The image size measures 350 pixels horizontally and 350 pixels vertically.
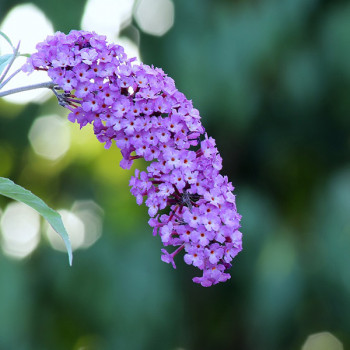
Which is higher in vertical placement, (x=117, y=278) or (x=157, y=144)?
(x=157, y=144)

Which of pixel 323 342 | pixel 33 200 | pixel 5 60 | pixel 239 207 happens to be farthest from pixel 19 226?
pixel 33 200

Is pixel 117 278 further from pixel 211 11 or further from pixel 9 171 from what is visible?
pixel 211 11

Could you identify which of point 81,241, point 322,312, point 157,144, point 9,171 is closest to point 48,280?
point 81,241

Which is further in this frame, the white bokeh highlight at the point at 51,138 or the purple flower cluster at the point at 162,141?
the white bokeh highlight at the point at 51,138

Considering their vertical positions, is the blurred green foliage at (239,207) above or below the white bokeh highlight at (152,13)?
below

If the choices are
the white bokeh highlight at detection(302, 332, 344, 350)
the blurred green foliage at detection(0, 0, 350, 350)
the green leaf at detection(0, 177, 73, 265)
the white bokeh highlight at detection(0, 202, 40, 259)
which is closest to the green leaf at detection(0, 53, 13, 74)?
the green leaf at detection(0, 177, 73, 265)

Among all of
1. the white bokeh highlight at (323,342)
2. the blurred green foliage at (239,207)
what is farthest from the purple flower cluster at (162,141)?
the white bokeh highlight at (323,342)

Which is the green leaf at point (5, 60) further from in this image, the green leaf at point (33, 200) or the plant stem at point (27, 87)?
the green leaf at point (33, 200)
